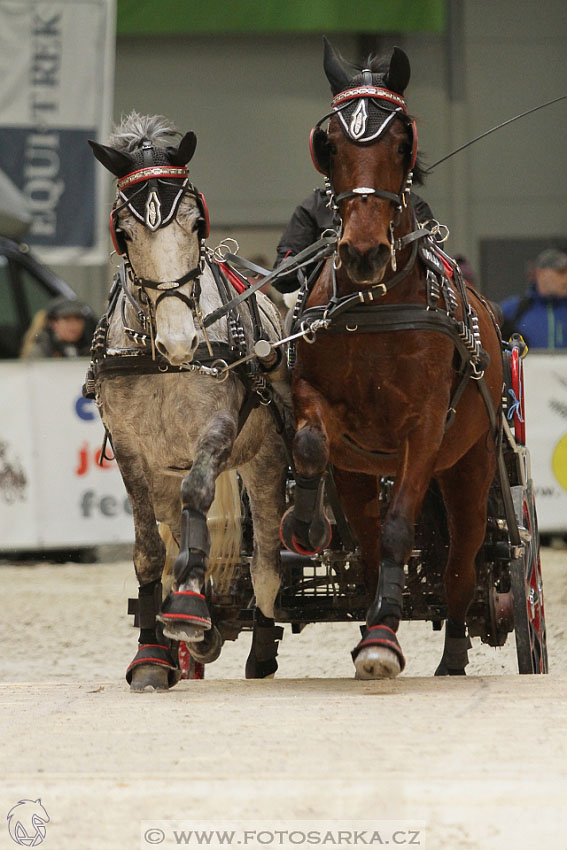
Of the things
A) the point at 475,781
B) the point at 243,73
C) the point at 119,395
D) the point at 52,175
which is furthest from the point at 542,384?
the point at 243,73

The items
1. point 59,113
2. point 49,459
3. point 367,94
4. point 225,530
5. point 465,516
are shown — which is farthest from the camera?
point 59,113

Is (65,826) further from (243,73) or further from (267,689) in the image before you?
(243,73)

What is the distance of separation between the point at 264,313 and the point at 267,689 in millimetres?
1431

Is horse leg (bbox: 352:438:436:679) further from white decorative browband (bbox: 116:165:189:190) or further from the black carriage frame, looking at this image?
white decorative browband (bbox: 116:165:189:190)

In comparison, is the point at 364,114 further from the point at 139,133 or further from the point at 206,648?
the point at 206,648

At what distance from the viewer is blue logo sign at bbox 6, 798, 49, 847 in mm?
2508

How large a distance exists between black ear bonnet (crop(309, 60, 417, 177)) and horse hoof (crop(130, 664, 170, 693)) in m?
1.70

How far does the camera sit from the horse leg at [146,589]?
4.24 meters

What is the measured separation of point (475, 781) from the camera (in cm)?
265

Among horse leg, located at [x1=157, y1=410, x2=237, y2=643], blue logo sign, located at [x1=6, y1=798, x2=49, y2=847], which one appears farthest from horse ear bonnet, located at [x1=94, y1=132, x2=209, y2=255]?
blue logo sign, located at [x1=6, y1=798, x2=49, y2=847]

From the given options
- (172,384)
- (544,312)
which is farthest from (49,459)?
(172,384)

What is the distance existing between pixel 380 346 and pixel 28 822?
6.77 ft

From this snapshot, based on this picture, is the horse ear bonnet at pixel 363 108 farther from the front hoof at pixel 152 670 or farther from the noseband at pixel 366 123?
the front hoof at pixel 152 670

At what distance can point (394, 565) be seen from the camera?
4039 millimetres
